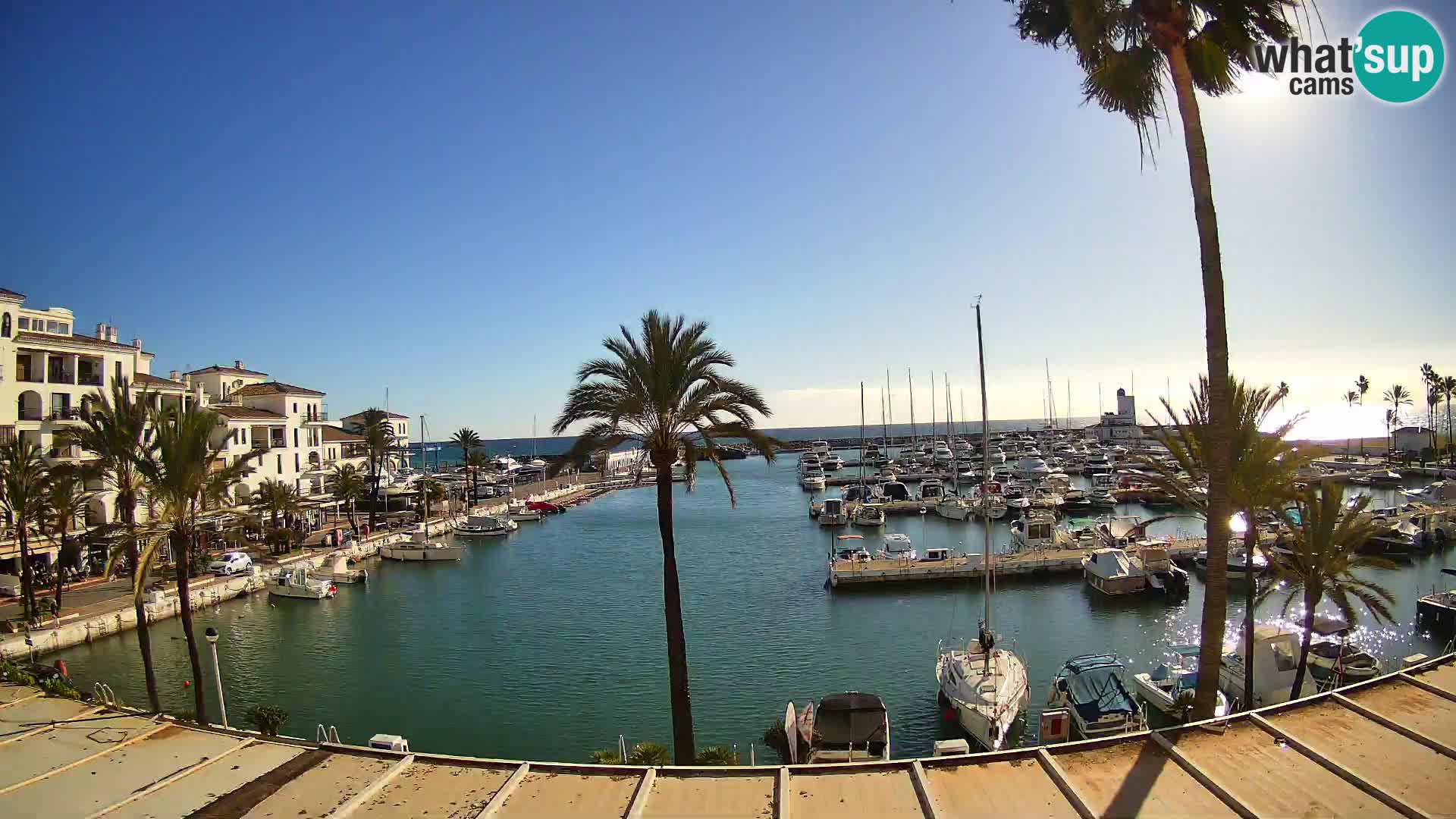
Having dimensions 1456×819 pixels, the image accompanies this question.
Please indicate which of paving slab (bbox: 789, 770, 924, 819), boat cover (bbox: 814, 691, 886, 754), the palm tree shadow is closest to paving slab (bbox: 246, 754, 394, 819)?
paving slab (bbox: 789, 770, 924, 819)

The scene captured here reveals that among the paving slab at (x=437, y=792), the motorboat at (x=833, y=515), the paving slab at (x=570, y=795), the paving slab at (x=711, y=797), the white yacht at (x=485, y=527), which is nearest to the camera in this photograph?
the paving slab at (x=711, y=797)

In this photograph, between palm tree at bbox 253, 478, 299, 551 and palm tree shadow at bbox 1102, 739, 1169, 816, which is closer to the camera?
palm tree shadow at bbox 1102, 739, 1169, 816

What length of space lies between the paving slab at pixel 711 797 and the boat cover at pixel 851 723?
9.40 meters

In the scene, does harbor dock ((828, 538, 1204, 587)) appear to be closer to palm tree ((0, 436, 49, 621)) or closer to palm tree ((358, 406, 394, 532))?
palm tree ((0, 436, 49, 621))

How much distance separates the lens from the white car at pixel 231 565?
42344 mm

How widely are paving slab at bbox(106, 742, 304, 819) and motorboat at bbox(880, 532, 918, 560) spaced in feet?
121

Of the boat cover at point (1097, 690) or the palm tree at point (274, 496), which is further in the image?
the palm tree at point (274, 496)

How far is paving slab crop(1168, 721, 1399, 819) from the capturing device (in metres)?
7.83

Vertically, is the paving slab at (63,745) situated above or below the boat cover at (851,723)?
above

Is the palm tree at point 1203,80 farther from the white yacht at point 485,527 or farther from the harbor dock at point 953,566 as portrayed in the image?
the white yacht at point 485,527

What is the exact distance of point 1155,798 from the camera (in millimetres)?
8211

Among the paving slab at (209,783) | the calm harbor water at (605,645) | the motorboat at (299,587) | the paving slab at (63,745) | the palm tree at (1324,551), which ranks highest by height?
the palm tree at (1324,551)

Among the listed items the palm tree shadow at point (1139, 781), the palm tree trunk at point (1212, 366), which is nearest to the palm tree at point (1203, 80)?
the palm tree trunk at point (1212, 366)

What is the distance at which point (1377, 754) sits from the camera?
28.9 feet
